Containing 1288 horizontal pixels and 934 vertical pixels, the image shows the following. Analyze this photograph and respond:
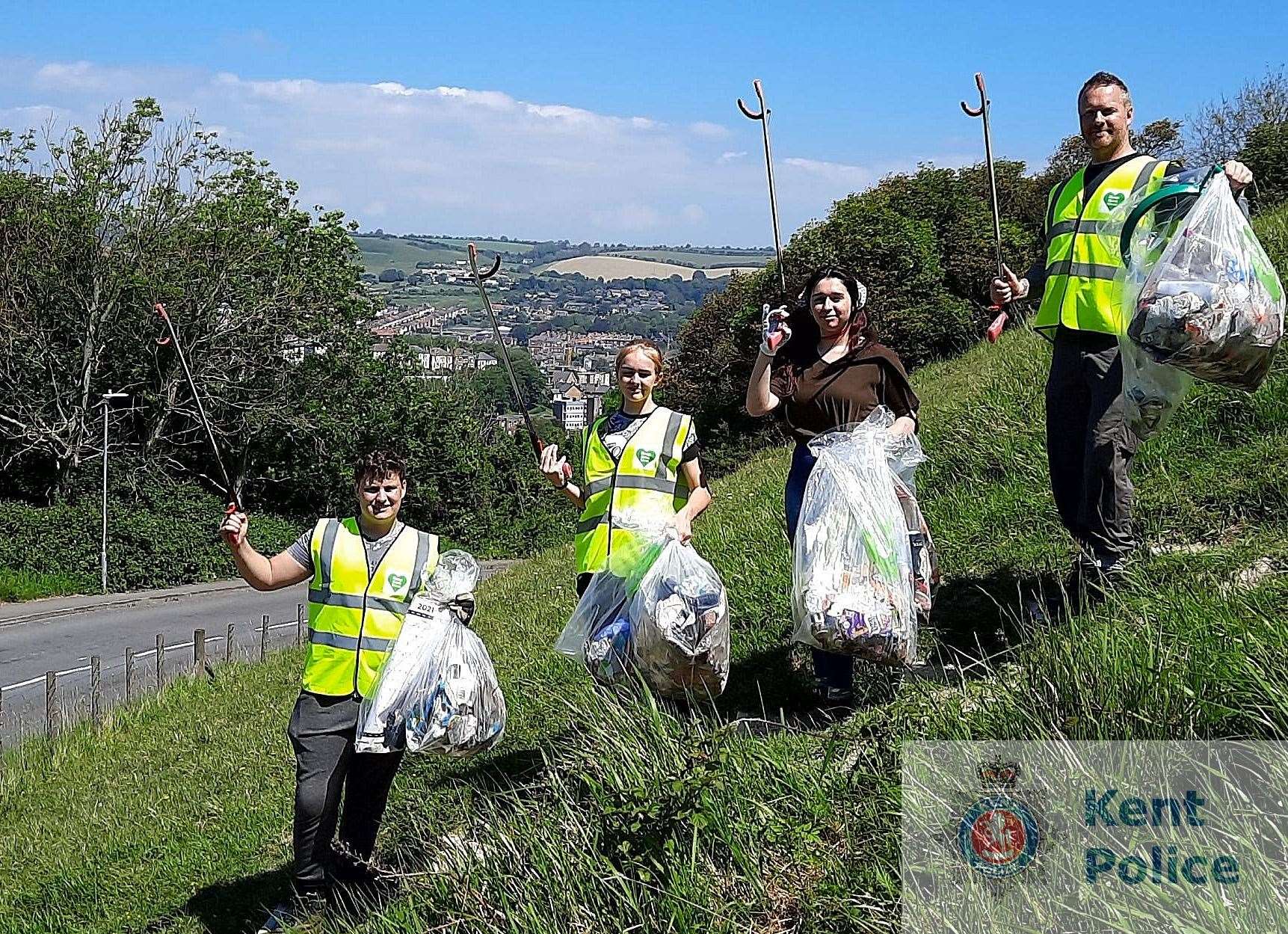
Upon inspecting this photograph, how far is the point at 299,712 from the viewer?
4930mm

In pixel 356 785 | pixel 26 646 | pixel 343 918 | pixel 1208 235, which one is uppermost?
pixel 1208 235

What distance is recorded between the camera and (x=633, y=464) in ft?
17.2

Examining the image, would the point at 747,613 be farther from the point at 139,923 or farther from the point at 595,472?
the point at 139,923

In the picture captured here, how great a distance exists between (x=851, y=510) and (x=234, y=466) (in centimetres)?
4048

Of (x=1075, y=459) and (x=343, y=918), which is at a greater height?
(x=1075, y=459)

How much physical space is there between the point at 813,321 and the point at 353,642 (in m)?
2.32

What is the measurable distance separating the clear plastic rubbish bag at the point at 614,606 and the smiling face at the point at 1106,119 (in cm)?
235

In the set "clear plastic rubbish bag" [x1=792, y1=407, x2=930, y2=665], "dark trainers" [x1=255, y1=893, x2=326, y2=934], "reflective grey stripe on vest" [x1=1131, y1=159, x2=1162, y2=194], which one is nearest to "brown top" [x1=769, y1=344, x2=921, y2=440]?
"clear plastic rubbish bag" [x1=792, y1=407, x2=930, y2=665]

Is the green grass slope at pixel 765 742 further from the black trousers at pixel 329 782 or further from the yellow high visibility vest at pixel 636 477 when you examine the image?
the yellow high visibility vest at pixel 636 477

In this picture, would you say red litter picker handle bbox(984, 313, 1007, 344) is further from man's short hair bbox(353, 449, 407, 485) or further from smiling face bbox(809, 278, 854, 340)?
man's short hair bbox(353, 449, 407, 485)

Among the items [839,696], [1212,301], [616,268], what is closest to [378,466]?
[839,696]

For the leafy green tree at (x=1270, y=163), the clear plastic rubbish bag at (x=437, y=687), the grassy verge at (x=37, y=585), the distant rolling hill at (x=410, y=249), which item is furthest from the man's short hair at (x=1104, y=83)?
the distant rolling hill at (x=410, y=249)

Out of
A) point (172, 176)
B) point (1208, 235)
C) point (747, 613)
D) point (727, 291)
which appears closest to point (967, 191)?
point (727, 291)

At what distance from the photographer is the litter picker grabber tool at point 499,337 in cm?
487
